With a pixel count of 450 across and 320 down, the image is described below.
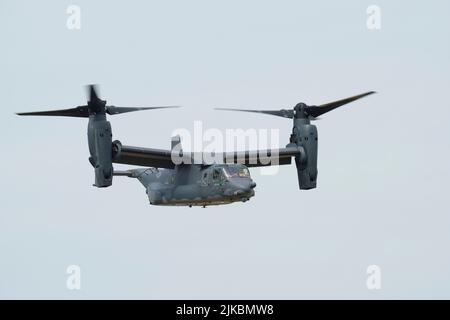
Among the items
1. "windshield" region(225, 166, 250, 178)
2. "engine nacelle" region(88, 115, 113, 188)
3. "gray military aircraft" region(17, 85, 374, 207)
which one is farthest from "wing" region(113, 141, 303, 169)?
"engine nacelle" region(88, 115, 113, 188)

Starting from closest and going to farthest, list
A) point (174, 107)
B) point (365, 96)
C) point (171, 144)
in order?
point (174, 107) < point (365, 96) < point (171, 144)

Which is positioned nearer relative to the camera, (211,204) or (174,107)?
(174,107)

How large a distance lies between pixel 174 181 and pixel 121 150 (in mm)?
3674

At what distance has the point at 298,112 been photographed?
5209 centimetres

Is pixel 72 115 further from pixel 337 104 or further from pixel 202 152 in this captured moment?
pixel 337 104

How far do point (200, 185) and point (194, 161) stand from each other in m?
1.12

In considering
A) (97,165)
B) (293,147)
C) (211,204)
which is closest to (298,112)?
(293,147)

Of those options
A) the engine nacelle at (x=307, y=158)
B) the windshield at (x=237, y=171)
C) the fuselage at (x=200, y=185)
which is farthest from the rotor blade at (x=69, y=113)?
the engine nacelle at (x=307, y=158)

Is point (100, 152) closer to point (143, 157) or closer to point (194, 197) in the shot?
point (143, 157)

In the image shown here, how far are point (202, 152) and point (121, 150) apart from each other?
383cm

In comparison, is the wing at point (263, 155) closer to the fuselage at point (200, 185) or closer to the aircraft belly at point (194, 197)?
the fuselage at point (200, 185)

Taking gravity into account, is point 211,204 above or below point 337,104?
below

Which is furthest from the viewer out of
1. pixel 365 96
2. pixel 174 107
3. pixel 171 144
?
pixel 171 144

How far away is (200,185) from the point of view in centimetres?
5072
